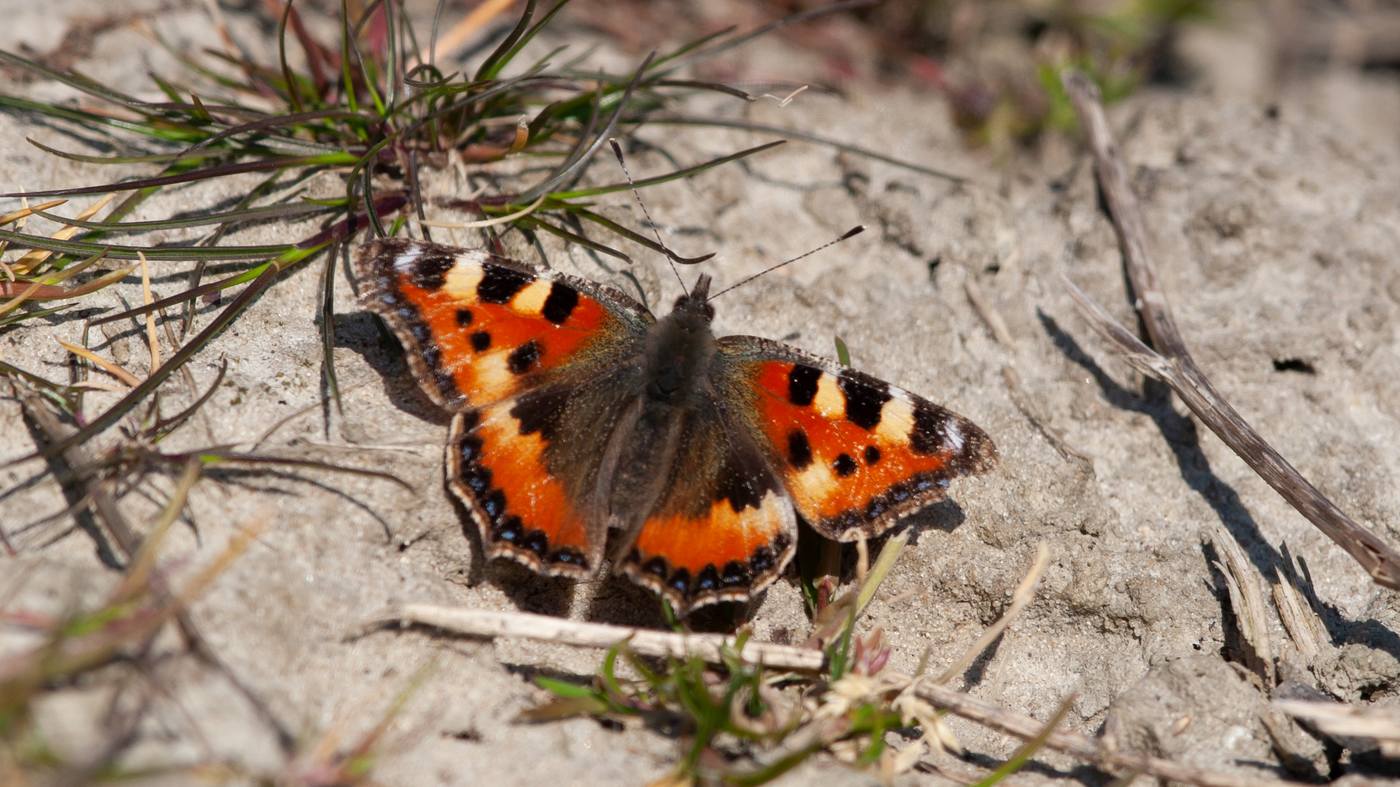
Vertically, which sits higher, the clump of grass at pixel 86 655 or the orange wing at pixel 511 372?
the orange wing at pixel 511 372

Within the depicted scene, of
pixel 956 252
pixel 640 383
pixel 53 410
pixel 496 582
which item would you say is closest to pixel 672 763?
pixel 496 582

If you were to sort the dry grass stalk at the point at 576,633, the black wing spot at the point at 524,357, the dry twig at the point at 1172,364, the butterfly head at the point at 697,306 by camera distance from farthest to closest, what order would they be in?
the butterfly head at the point at 697,306 < the black wing spot at the point at 524,357 < the dry twig at the point at 1172,364 < the dry grass stalk at the point at 576,633

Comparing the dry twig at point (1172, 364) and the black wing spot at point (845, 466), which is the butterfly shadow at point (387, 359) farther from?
the dry twig at point (1172, 364)

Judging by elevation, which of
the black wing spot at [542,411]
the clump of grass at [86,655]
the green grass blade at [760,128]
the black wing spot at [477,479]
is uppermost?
the green grass blade at [760,128]

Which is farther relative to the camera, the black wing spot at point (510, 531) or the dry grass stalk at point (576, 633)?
the black wing spot at point (510, 531)

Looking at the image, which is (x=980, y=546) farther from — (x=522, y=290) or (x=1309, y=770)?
(x=522, y=290)

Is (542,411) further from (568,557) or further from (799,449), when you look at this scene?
(799,449)

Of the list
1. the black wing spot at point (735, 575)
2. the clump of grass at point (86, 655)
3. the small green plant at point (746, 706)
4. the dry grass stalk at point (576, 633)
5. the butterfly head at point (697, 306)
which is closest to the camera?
the clump of grass at point (86, 655)

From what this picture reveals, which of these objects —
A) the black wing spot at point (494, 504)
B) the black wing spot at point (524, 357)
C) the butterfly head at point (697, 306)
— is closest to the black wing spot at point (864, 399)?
the butterfly head at point (697, 306)

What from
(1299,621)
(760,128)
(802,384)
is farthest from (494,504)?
(1299,621)
